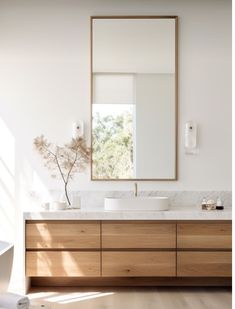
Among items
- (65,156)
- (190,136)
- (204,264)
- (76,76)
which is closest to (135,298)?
(204,264)

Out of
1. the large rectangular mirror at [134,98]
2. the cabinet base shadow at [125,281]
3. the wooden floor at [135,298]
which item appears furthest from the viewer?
the large rectangular mirror at [134,98]

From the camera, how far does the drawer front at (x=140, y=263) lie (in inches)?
204

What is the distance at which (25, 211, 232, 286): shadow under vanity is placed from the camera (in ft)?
17.0

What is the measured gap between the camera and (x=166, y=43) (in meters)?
5.68

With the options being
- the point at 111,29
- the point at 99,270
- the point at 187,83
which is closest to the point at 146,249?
the point at 99,270

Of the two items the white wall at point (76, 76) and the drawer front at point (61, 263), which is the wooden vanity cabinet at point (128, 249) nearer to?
the drawer front at point (61, 263)

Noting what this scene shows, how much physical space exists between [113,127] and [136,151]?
0.34m

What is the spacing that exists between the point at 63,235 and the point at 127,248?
0.60 metres

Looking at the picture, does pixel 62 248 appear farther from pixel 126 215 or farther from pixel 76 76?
pixel 76 76

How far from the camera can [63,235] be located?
519 centimetres

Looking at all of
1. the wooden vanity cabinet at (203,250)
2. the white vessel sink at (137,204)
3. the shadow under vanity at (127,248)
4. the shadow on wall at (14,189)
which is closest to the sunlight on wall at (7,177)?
the shadow on wall at (14,189)

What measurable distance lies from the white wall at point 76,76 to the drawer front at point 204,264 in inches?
31.4

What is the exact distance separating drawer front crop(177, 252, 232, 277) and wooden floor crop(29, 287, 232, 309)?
19cm

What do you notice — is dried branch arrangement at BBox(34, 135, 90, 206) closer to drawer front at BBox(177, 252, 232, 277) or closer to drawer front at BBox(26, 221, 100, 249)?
drawer front at BBox(26, 221, 100, 249)
